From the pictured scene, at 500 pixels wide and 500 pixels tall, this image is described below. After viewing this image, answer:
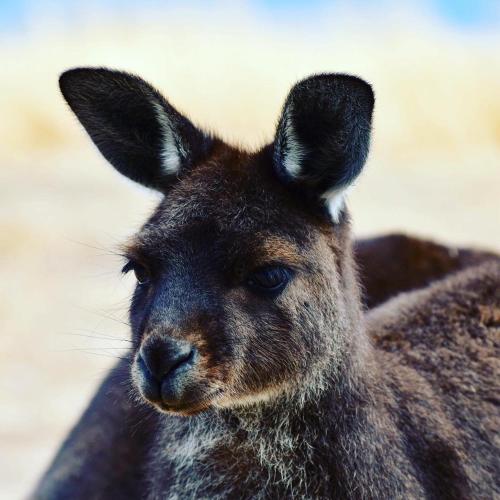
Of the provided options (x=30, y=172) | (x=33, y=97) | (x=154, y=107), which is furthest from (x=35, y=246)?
(x=154, y=107)

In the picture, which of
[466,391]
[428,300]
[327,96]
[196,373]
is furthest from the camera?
[428,300]

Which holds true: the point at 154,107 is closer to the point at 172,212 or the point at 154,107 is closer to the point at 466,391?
the point at 172,212

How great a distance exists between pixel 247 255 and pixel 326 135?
0.66m

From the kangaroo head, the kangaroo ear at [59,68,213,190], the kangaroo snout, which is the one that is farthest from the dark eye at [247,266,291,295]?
the kangaroo ear at [59,68,213,190]

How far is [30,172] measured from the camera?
20.1 metres

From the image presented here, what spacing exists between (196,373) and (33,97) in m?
19.5

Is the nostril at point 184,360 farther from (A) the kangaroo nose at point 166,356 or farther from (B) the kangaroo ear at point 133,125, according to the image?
(B) the kangaroo ear at point 133,125

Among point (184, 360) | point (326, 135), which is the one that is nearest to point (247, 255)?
point (184, 360)

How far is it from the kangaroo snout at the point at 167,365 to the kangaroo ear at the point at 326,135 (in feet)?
3.21

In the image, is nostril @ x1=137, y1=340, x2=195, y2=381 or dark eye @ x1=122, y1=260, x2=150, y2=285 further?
dark eye @ x1=122, y1=260, x2=150, y2=285

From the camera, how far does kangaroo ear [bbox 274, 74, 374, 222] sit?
4160mm

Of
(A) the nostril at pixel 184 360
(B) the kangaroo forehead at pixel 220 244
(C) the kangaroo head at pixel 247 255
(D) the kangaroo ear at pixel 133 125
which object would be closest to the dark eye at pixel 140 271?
(C) the kangaroo head at pixel 247 255

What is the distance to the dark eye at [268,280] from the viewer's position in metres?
4.18

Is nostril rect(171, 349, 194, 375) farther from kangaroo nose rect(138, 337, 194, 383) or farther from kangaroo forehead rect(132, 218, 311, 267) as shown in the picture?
kangaroo forehead rect(132, 218, 311, 267)
